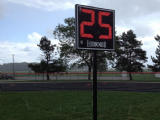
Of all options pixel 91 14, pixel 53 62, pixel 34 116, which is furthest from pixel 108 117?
pixel 53 62

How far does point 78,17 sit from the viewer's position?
5.00 m

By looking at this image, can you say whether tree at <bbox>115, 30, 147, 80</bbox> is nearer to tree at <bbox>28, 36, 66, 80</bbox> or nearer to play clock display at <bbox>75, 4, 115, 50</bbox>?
tree at <bbox>28, 36, 66, 80</bbox>

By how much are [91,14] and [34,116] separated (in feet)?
14.8

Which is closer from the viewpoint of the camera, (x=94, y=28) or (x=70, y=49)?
(x=94, y=28)

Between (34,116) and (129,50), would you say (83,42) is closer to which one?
(34,116)

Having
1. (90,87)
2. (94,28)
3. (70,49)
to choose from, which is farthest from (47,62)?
(94,28)

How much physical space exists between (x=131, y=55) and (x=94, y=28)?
116 ft

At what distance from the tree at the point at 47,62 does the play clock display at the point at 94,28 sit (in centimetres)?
3129

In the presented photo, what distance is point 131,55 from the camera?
39.1 m

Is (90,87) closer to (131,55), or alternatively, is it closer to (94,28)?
(94,28)

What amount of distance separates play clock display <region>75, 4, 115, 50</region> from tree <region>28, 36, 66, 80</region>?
103 ft

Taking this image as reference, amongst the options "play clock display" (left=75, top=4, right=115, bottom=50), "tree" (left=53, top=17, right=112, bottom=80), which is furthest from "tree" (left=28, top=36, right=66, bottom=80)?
"play clock display" (left=75, top=4, right=115, bottom=50)

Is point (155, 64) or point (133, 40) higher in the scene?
point (133, 40)

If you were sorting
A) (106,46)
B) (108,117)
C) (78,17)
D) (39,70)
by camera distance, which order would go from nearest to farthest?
1. (78,17)
2. (106,46)
3. (108,117)
4. (39,70)
